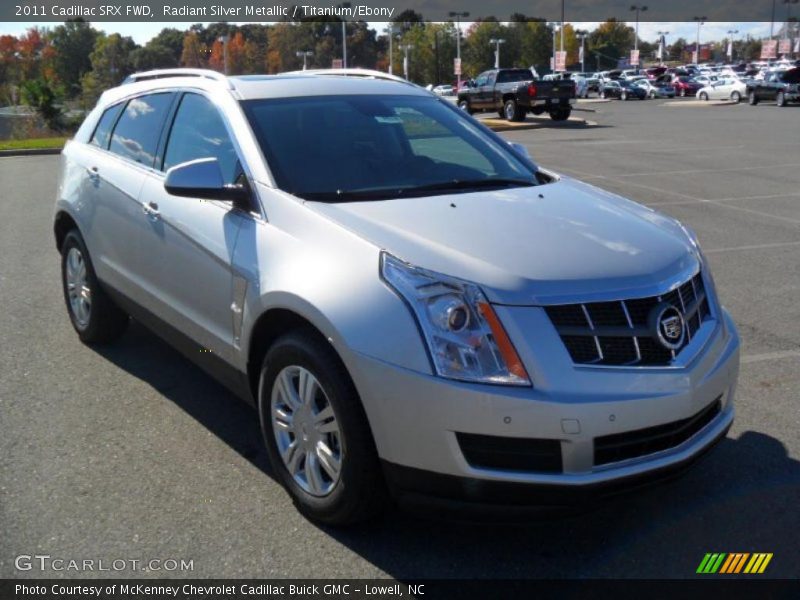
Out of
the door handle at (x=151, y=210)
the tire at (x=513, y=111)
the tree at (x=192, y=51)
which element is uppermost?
the tree at (x=192, y=51)

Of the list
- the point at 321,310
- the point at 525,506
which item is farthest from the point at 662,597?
the point at 321,310

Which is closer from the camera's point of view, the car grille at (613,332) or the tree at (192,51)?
the car grille at (613,332)

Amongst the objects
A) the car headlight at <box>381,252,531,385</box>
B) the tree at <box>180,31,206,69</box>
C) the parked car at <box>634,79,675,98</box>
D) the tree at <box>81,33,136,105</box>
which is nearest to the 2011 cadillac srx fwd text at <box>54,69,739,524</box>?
the car headlight at <box>381,252,531,385</box>

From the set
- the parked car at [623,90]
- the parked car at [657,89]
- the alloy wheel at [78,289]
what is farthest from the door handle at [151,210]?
the parked car at [657,89]

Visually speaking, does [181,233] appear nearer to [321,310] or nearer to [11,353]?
[321,310]

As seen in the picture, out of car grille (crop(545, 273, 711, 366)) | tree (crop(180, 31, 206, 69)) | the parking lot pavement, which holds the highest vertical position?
tree (crop(180, 31, 206, 69))

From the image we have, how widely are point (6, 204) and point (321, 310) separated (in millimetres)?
12672

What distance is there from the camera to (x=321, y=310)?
3377 millimetres

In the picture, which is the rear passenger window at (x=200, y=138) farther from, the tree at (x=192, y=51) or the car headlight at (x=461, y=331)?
the tree at (x=192, y=51)

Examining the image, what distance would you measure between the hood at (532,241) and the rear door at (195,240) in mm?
588

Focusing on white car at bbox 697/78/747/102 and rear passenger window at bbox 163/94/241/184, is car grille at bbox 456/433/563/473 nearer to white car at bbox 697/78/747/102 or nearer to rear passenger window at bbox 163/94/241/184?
rear passenger window at bbox 163/94/241/184

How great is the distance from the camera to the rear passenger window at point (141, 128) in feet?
17.2

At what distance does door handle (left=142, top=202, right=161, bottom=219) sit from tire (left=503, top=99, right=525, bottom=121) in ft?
96.9

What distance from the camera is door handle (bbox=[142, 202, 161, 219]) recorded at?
4.79 m
